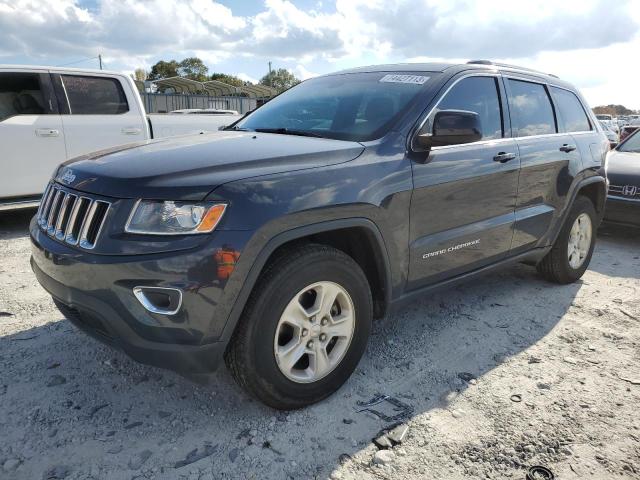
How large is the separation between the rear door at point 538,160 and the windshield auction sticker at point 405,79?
2.97 ft

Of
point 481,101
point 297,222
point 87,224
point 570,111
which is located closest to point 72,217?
point 87,224

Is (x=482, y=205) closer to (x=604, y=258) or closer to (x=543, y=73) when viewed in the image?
(x=543, y=73)

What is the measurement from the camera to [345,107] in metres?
3.36

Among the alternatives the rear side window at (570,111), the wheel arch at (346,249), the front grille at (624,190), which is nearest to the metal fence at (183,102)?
the front grille at (624,190)

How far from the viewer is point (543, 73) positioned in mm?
4473

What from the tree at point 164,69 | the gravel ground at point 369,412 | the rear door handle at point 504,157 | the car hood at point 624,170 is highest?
the tree at point 164,69

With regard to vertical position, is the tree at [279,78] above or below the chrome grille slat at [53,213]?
above

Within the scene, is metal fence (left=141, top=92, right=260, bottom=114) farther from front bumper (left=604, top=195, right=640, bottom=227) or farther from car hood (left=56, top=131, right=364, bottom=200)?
car hood (left=56, top=131, right=364, bottom=200)

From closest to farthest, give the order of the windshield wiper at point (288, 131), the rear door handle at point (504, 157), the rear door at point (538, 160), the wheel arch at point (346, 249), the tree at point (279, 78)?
the wheel arch at point (346, 249) < the windshield wiper at point (288, 131) < the rear door handle at point (504, 157) < the rear door at point (538, 160) < the tree at point (279, 78)

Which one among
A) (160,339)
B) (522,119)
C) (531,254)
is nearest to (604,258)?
(531,254)

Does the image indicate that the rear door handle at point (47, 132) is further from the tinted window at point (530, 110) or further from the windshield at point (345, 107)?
the tinted window at point (530, 110)

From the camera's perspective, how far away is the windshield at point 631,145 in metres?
7.54

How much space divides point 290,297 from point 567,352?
2071mm

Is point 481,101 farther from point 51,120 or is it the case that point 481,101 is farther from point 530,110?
point 51,120
